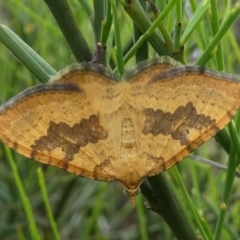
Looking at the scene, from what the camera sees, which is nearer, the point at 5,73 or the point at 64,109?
the point at 64,109

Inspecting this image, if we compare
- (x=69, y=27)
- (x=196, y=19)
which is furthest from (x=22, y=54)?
(x=196, y=19)

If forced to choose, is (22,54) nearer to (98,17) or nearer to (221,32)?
(98,17)

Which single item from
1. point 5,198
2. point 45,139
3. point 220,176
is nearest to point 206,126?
point 45,139

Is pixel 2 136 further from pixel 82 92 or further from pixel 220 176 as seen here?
pixel 220 176

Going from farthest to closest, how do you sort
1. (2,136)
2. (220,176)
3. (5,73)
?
1. (5,73)
2. (220,176)
3. (2,136)

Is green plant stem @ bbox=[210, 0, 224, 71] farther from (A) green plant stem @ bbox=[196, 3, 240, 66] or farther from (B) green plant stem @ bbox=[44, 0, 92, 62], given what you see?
(B) green plant stem @ bbox=[44, 0, 92, 62]

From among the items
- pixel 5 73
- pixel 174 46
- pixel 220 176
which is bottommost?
pixel 174 46

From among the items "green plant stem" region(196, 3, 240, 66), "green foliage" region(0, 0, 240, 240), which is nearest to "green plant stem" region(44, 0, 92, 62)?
"green foliage" region(0, 0, 240, 240)

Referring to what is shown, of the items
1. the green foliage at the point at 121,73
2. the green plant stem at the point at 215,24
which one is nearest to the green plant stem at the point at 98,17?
the green foliage at the point at 121,73
